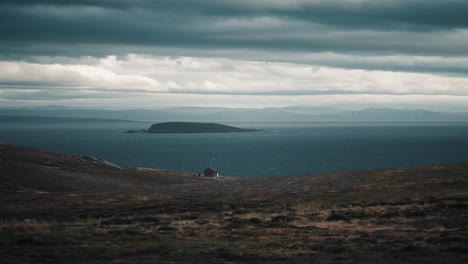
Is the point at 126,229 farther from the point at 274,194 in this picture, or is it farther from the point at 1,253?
the point at 274,194

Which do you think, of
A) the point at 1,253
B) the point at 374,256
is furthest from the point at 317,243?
the point at 1,253

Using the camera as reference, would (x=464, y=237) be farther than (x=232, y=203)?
No

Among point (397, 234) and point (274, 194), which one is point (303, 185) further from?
point (397, 234)

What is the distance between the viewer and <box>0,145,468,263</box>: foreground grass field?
2638 cm

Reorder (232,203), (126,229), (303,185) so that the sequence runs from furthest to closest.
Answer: (303,185)
(232,203)
(126,229)

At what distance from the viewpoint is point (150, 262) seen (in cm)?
2459

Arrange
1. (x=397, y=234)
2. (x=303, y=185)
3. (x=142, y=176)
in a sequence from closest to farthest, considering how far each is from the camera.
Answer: (x=397, y=234), (x=303, y=185), (x=142, y=176)

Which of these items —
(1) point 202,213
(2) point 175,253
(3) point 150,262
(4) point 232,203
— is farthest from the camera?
(4) point 232,203

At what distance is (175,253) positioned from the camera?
26781 millimetres

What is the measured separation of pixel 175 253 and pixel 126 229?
30.0ft

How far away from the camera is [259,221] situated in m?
38.6

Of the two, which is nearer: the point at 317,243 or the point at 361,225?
the point at 317,243

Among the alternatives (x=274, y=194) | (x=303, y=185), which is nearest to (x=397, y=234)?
(x=274, y=194)

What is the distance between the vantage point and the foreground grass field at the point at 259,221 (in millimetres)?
26375
